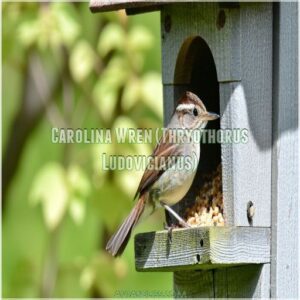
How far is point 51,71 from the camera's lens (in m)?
6.05

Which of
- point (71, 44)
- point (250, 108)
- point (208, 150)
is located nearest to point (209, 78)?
point (208, 150)

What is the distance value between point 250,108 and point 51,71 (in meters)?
2.66

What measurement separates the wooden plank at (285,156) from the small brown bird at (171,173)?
337mm

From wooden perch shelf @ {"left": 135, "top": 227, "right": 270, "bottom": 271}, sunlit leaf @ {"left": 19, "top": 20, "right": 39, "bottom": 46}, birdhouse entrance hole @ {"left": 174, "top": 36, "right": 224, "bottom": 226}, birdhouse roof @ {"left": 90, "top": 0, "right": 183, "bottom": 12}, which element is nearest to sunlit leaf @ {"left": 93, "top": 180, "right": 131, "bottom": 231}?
birdhouse entrance hole @ {"left": 174, "top": 36, "right": 224, "bottom": 226}

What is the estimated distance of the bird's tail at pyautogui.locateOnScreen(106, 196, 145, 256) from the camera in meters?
3.76

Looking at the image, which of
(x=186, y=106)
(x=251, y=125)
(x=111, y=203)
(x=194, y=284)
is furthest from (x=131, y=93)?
(x=251, y=125)

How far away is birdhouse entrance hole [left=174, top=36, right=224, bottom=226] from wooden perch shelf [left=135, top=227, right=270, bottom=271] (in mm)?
216

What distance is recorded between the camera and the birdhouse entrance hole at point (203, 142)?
3.89 meters

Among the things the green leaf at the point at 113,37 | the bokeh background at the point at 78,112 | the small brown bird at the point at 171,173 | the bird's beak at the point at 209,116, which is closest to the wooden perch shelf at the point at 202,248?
the small brown bird at the point at 171,173

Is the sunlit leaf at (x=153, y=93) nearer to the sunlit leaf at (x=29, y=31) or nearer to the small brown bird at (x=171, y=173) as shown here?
the sunlit leaf at (x=29, y=31)

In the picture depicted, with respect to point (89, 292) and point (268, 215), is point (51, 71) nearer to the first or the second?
point (89, 292)

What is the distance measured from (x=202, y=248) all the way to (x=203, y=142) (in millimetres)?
858

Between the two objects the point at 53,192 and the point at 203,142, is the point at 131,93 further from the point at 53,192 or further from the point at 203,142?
the point at 203,142

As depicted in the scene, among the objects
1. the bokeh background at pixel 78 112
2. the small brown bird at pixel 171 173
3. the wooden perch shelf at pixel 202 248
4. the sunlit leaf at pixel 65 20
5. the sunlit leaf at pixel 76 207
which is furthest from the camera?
the sunlit leaf at pixel 65 20
